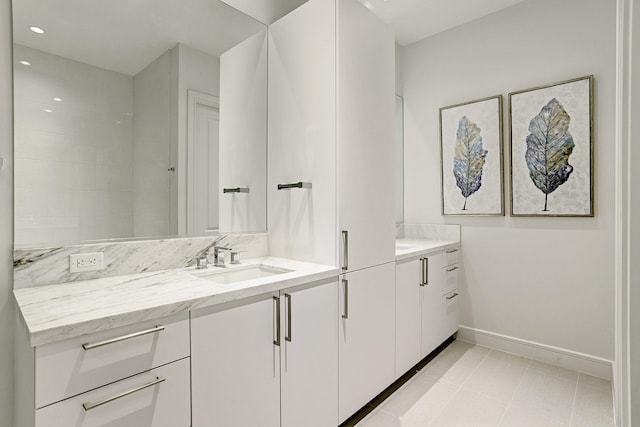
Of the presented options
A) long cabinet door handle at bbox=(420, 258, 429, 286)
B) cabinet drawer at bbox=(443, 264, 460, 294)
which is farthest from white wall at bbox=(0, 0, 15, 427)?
cabinet drawer at bbox=(443, 264, 460, 294)

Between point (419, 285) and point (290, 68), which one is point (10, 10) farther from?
point (419, 285)

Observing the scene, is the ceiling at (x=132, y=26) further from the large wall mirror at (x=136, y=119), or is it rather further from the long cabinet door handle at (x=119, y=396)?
the long cabinet door handle at (x=119, y=396)

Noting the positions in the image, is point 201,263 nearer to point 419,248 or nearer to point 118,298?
point 118,298

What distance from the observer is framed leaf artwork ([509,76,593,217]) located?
7.75 feet

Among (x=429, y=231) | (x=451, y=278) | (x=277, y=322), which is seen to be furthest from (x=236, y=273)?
(x=429, y=231)

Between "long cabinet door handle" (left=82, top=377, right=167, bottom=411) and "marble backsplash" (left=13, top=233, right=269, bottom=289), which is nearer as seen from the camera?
"long cabinet door handle" (left=82, top=377, right=167, bottom=411)

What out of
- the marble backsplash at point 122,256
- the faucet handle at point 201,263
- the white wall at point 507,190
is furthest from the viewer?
the white wall at point 507,190

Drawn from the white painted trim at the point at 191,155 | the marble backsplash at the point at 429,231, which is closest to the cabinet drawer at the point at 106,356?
the white painted trim at the point at 191,155

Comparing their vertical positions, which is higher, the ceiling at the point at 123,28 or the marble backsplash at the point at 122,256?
the ceiling at the point at 123,28

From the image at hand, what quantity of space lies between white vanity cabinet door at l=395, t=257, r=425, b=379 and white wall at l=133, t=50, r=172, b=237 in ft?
4.77

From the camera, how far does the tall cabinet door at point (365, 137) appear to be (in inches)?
68.0

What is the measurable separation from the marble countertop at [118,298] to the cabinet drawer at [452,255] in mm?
1635

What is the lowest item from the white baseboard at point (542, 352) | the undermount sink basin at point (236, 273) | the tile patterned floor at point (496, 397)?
the tile patterned floor at point (496, 397)
